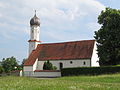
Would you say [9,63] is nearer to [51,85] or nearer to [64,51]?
[64,51]

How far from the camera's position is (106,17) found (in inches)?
1845

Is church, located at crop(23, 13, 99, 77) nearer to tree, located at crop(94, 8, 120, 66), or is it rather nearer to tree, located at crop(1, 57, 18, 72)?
tree, located at crop(94, 8, 120, 66)

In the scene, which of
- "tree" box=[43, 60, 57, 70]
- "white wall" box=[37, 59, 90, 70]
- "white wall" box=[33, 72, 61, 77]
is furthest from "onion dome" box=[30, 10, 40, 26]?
"white wall" box=[33, 72, 61, 77]

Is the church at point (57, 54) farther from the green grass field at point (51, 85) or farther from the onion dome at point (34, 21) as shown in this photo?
the green grass field at point (51, 85)

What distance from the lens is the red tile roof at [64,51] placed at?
5747cm

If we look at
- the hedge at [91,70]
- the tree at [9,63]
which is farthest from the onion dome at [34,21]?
the hedge at [91,70]

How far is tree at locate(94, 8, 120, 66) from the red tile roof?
31.0 ft

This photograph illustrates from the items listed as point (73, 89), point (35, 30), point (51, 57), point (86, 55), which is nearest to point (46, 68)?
point (51, 57)

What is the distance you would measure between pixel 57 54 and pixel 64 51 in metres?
2.04

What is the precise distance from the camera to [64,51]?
6134cm

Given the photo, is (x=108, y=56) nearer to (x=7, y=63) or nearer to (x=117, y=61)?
(x=117, y=61)

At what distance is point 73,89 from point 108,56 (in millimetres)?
33435

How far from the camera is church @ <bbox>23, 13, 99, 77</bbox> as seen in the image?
5666cm

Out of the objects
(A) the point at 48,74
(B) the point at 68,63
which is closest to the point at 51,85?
(A) the point at 48,74
